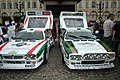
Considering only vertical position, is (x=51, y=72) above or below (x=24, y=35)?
below

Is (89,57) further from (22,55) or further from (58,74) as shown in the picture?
(22,55)

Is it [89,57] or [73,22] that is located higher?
[73,22]

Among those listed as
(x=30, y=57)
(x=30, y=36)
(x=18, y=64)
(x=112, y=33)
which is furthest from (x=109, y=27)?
(x=18, y=64)

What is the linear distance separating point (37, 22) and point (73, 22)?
7.72 feet

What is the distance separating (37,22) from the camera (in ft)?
43.6

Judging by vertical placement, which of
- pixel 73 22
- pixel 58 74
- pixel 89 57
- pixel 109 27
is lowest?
pixel 58 74

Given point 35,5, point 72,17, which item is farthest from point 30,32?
point 35,5

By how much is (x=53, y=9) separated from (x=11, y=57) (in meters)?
12.0

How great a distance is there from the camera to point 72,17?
1369 centimetres

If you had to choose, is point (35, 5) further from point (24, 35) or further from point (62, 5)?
point (24, 35)

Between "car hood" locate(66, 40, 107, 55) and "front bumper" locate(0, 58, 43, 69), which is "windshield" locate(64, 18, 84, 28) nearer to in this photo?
"car hood" locate(66, 40, 107, 55)

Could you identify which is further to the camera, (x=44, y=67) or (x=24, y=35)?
(x=24, y=35)

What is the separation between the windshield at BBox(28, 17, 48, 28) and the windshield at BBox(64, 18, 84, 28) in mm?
1400

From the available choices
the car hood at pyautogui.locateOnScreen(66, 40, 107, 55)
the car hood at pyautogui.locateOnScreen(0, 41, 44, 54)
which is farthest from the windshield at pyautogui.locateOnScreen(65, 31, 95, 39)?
the car hood at pyautogui.locateOnScreen(0, 41, 44, 54)
